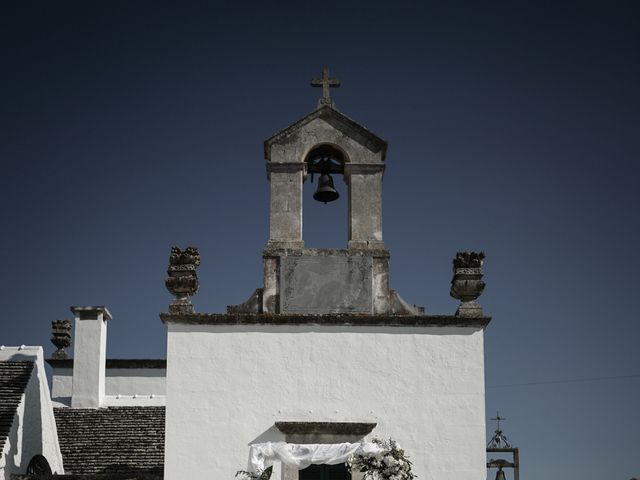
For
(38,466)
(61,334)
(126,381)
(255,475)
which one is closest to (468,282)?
(255,475)

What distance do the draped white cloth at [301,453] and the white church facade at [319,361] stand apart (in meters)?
0.02

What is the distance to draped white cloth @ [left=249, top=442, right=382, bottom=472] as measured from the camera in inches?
650

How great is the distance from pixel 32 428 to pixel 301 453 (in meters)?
7.23

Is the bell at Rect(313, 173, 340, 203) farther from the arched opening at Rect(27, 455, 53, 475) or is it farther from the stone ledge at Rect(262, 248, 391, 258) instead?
the arched opening at Rect(27, 455, 53, 475)

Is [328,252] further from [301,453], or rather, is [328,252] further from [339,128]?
[301,453]

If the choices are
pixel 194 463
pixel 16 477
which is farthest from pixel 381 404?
pixel 16 477

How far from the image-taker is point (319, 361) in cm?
1719

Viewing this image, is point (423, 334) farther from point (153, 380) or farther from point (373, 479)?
point (153, 380)

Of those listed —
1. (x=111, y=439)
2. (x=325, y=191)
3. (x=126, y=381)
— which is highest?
(x=325, y=191)

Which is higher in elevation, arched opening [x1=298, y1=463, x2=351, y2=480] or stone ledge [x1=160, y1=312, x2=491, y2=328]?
stone ledge [x1=160, y1=312, x2=491, y2=328]

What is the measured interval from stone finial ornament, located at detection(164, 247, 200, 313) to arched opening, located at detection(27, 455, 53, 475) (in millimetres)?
5998

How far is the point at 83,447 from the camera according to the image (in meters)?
22.7

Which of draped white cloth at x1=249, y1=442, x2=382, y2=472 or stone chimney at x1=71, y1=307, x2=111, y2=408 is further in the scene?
stone chimney at x1=71, y1=307, x2=111, y2=408

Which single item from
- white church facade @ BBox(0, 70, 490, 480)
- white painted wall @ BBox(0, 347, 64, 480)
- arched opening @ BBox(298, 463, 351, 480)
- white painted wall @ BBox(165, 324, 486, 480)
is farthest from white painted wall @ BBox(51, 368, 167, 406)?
arched opening @ BBox(298, 463, 351, 480)
